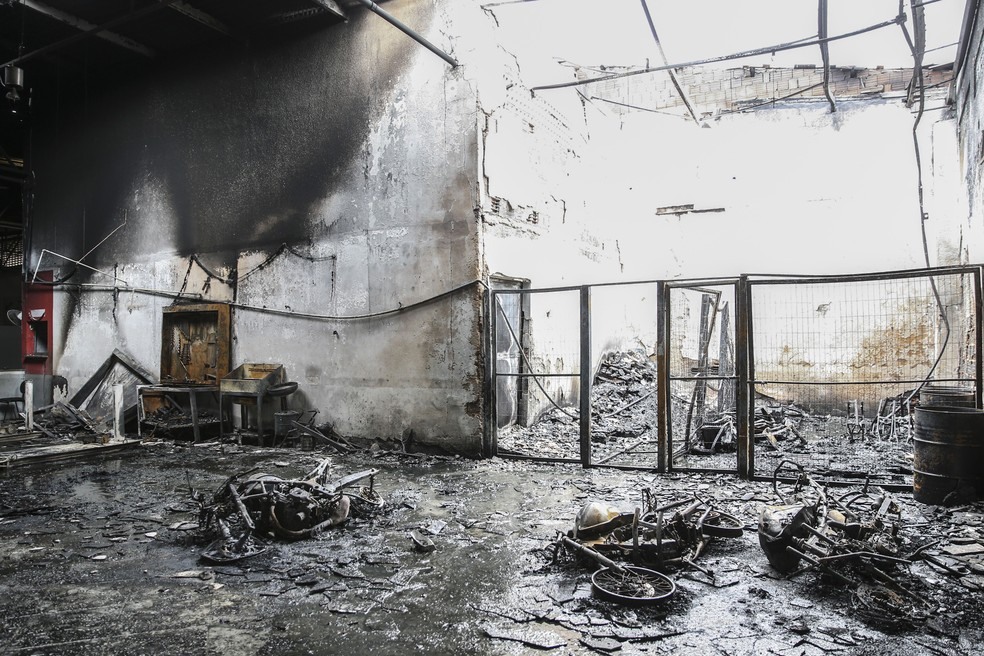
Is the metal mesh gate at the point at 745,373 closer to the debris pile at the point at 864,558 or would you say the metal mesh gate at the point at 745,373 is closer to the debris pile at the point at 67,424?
the debris pile at the point at 864,558

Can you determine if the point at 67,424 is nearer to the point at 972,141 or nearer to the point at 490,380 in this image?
the point at 490,380

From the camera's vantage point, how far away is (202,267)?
33.2 feet

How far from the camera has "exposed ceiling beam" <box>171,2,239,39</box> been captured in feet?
28.8

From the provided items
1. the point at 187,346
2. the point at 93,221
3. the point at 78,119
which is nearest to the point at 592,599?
the point at 187,346

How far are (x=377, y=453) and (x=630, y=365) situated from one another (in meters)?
6.52

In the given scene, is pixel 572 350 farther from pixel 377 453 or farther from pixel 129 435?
pixel 129 435

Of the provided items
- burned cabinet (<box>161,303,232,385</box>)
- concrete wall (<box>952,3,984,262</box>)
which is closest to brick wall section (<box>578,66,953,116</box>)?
concrete wall (<box>952,3,984,262</box>)

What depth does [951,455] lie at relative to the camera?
513cm

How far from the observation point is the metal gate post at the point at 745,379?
627 centimetres

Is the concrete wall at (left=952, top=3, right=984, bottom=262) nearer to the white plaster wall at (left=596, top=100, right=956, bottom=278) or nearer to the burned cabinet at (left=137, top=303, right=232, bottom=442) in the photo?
the white plaster wall at (left=596, top=100, right=956, bottom=278)

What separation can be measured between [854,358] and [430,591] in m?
9.63

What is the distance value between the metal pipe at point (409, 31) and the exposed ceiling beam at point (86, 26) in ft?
15.8

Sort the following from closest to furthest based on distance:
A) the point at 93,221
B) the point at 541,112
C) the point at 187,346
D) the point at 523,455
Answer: the point at 523,455, the point at 541,112, the point at 187,346, the point at 93,221

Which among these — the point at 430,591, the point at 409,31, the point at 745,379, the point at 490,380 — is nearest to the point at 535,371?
the point at 490,380
